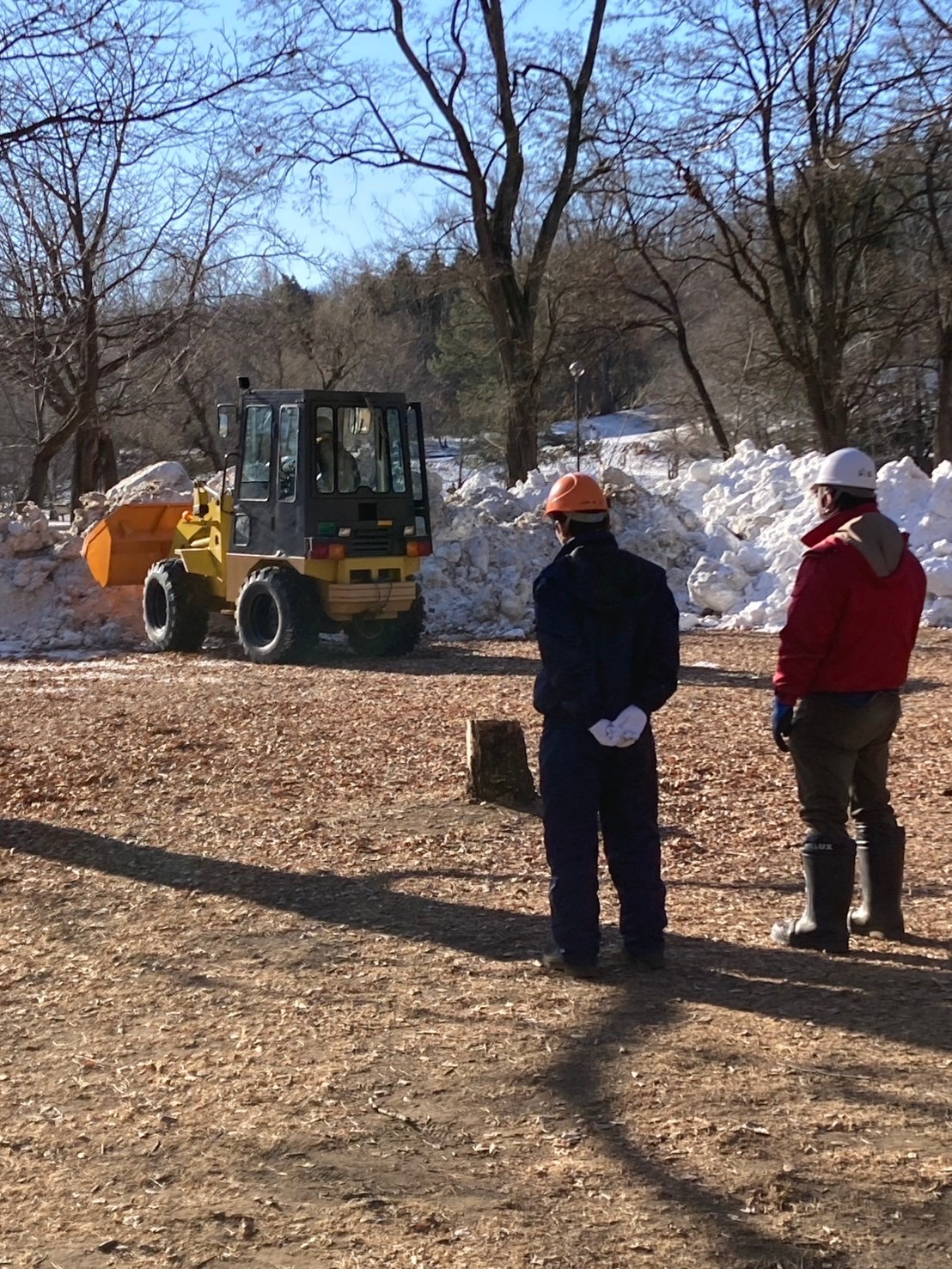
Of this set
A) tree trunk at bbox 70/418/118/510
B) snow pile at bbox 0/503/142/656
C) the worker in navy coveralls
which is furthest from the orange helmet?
tree trunk at bbox 70/418/118/510

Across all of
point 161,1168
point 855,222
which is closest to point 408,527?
point 161,1168

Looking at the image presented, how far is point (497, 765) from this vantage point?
8.16 metres

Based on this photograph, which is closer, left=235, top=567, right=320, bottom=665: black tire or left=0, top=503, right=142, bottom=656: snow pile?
left=235, top=567, right=320, bottom=665: black tire

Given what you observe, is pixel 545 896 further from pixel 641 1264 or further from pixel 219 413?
pixel 219 413

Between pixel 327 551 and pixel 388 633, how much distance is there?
1.46 metres

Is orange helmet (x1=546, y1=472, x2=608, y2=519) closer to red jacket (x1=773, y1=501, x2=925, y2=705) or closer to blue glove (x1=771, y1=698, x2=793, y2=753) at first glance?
red jacket (x1=773, y1=501, x2=925, y2=705)

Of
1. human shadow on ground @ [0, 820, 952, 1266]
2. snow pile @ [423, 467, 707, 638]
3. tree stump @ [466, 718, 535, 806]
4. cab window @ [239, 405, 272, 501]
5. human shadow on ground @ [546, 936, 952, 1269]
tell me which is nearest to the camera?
human shadow on ground @ [546, 936, 952, 1269]

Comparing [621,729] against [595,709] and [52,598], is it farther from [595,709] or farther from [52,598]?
[52,598]

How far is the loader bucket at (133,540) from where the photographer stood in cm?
1784

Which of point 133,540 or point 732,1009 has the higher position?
point 133,540

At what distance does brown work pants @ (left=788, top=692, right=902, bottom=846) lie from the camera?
17.7 ft

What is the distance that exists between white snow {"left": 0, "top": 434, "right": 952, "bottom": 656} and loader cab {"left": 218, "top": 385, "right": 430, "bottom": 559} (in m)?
3.17

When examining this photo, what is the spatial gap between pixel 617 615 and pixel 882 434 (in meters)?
30.1

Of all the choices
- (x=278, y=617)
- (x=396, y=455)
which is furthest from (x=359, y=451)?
(x=278, y=617)
